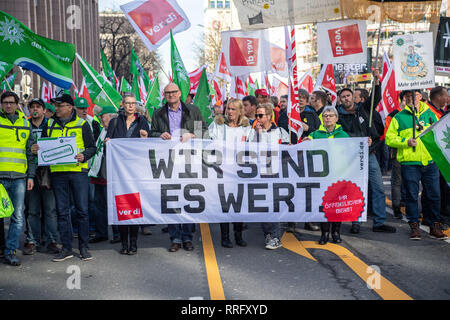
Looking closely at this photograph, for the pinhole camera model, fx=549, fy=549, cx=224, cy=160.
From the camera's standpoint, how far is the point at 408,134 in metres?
7.53

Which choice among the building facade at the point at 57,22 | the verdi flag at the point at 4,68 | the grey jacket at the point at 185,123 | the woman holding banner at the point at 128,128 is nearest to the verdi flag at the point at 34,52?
the verdi flag at the point at 4,68

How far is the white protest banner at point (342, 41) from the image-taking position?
29.4 ft

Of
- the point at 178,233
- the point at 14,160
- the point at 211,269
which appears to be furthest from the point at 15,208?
the point at 211,269

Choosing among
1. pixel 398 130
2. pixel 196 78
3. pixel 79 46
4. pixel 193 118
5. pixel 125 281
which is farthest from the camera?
pixel 79 46

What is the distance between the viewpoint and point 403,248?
6.84 metres

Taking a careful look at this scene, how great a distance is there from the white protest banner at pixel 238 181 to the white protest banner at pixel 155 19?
13.2 ft

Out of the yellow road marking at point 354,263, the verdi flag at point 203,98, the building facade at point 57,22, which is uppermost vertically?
the building facade at point 57,22

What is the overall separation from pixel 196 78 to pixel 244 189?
11.0m

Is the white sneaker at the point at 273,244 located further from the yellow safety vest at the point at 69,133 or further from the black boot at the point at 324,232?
the yellow safety vest at the point at 69,133

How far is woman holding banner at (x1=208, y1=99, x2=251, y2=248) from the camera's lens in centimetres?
707

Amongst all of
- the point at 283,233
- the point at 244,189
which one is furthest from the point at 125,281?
the point at 283,233

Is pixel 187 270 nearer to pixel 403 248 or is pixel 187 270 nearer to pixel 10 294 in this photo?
pixel 10 294

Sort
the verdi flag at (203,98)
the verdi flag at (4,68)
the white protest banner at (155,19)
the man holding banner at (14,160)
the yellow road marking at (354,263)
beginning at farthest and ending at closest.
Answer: the verdi flag at (203,98) → the white protest banner at (155,19) → the verdi flag at (4,68) → the man holding banner at (14,160) → the yellow road marking at (354,263)

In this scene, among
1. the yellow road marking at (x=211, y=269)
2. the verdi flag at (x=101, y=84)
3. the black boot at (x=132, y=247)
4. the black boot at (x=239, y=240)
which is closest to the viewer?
the yellow road marking at (x=211, y=269)
